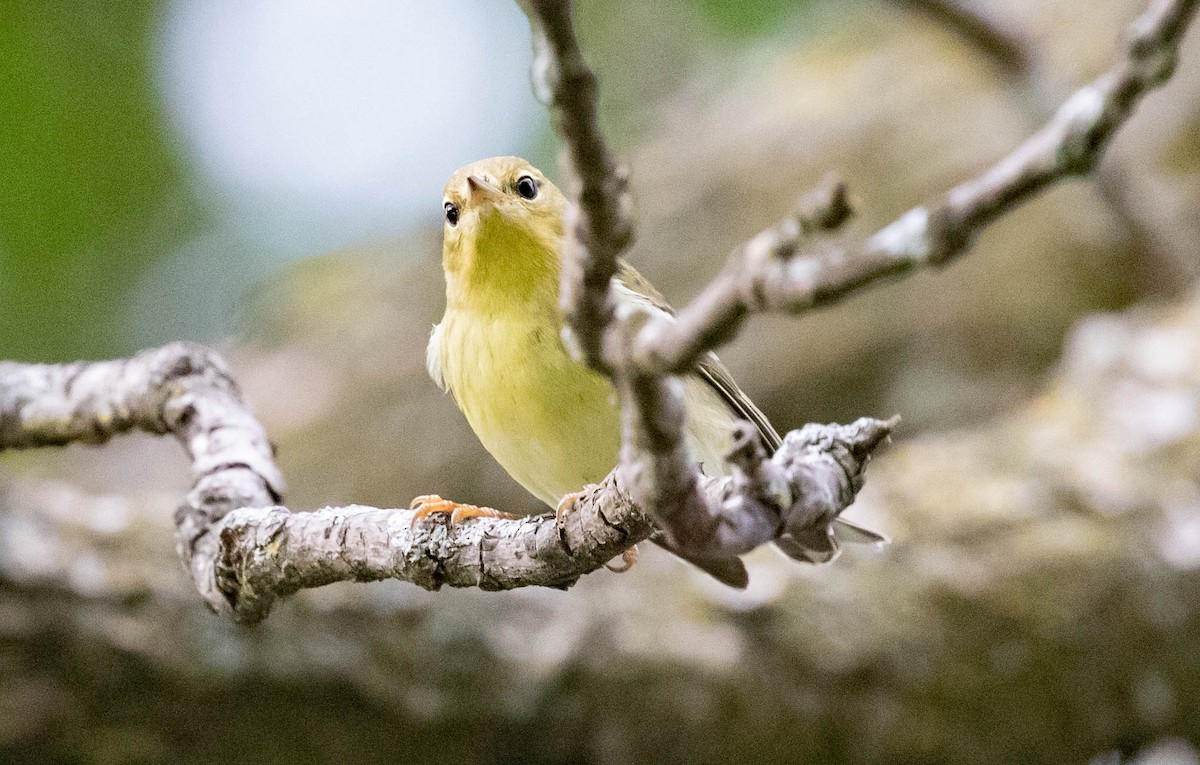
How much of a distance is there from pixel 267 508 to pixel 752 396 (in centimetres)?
426

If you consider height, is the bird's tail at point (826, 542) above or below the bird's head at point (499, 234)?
below

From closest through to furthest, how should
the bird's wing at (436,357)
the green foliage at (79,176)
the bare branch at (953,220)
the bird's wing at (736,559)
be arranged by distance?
the bare branch at (953,220)
the bird's wing at (736,559)
the bird's wing at (436,357)
the green foliage at (79,176)

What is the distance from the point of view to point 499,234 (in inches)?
136

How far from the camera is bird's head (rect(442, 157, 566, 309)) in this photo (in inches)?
133

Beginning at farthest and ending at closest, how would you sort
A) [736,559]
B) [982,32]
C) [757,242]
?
[982,32] → [736,559] → [757,242]

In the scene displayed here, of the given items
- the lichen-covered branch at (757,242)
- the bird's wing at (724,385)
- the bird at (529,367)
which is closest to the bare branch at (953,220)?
the lichen-covered branch at (757,242)

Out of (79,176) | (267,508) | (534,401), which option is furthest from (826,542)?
(79,176)

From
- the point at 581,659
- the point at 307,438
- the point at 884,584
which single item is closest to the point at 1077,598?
the point at 884,584

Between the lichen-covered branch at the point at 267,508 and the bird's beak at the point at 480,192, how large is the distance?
97cm

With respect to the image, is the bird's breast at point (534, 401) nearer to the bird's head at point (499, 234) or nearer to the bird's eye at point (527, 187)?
the bird's head at point (499, 234)

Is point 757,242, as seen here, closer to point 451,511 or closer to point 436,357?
point 451,511

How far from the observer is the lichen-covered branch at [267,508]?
188cm

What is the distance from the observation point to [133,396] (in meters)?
3.54

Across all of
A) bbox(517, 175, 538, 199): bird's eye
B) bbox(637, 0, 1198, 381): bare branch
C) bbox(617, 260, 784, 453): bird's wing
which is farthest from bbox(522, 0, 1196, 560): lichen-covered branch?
bbox(517, 175, 538, 199): bird's eye
